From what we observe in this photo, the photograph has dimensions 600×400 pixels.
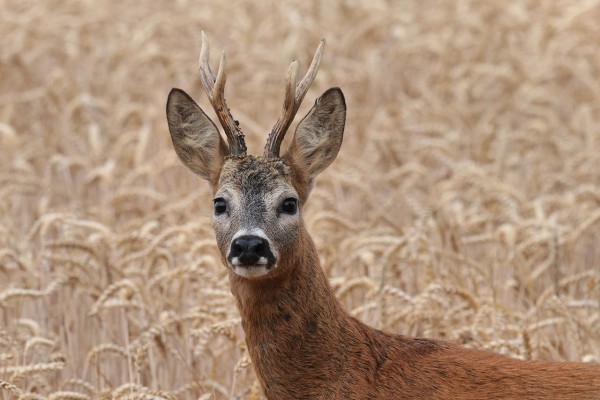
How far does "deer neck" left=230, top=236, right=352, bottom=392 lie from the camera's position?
5012 millimetres

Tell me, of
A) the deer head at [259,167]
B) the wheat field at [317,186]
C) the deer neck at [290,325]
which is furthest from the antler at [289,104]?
the wheat field at [317,186]

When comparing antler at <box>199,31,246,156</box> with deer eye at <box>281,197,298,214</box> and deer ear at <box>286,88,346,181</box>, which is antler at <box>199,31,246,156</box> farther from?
deer eye at <box>281,197,298,214</box>

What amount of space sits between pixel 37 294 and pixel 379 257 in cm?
266

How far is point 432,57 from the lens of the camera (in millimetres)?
13594

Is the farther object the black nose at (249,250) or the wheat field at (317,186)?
the wheat field at (317,186)

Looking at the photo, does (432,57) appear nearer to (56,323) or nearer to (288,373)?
(56,323)

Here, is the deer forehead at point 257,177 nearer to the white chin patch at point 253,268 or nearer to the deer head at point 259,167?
the deer head at point 259,167

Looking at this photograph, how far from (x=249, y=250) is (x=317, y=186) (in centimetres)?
507

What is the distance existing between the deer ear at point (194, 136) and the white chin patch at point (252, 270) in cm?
81

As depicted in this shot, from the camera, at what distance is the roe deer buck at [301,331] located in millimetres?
4828

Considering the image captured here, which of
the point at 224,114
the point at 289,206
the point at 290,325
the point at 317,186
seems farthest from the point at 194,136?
the point at 317,186

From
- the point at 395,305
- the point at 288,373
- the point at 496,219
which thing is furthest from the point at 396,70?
the point at 288,373

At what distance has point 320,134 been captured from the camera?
18.2ft

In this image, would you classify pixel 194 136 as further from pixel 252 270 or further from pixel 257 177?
pixel 252 270
